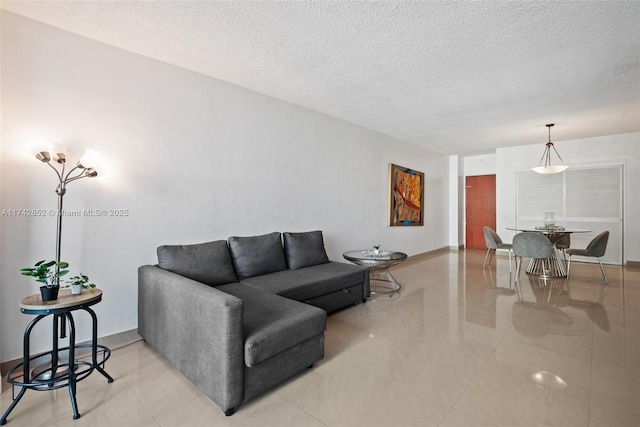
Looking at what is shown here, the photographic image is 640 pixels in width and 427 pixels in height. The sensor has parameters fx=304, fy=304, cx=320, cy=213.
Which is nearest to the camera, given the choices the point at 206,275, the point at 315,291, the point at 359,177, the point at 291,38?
the point at 291,38

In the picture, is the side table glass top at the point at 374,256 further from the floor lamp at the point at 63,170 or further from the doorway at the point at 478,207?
the doorway at the point at 478,207

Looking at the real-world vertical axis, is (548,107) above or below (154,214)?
above

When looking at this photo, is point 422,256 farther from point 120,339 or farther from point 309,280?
Answer: point 120,339

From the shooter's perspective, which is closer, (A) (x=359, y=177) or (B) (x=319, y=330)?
(B) (x=319, y=330)

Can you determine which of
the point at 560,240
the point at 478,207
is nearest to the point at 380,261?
the point at 560,240

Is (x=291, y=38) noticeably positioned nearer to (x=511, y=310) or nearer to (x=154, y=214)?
(x=154, y=214)

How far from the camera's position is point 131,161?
2.79m

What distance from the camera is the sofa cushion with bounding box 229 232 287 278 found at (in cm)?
321

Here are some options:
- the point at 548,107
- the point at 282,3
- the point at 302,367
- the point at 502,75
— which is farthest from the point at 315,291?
the point at 548,107

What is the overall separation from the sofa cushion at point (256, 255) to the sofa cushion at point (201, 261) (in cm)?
9

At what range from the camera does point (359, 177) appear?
5.26 m

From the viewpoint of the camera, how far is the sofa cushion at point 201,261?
270cm

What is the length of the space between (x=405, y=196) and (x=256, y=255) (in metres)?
4.05

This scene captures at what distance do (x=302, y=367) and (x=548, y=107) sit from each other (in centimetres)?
480
